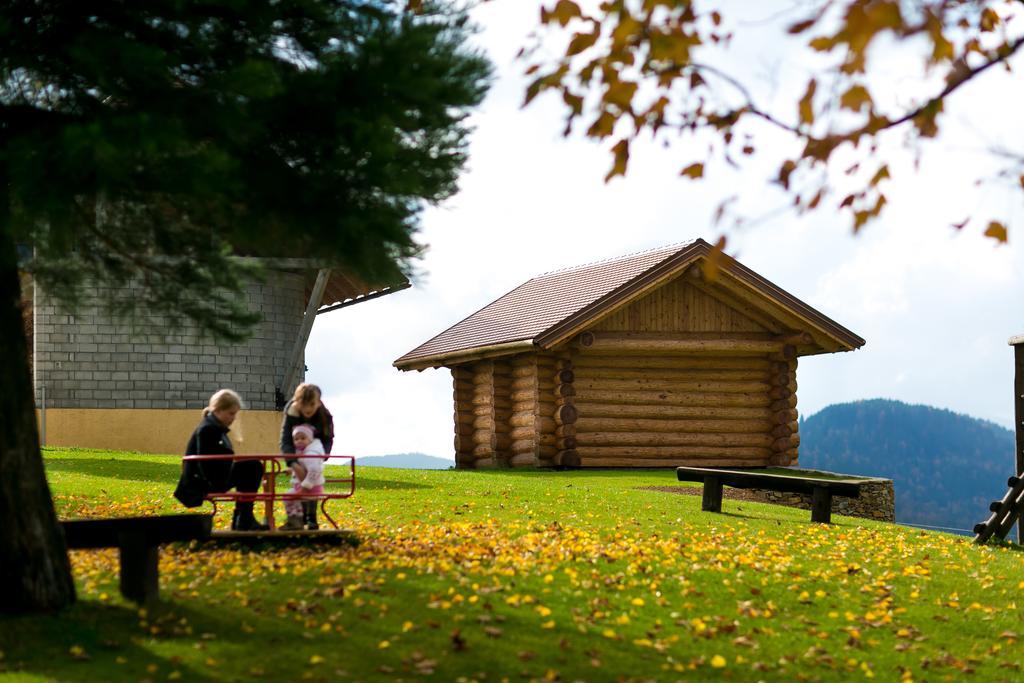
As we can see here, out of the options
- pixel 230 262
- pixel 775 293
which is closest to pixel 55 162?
pixel 230 262

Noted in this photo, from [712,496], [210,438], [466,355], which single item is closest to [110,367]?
[466,355]

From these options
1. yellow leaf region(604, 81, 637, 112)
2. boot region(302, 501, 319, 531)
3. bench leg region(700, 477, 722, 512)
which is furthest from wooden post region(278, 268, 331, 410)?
yellow leaf region(604, 81, 637, 112)

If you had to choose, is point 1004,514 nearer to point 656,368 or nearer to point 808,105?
point 808,105

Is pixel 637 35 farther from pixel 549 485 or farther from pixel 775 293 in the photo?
pixel 775 293

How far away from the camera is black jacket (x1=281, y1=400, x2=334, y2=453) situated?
38.2 feet

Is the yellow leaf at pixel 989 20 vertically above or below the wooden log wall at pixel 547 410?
above

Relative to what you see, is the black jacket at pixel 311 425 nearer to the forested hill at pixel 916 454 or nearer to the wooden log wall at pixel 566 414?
the wooden log wall at pixel 566 414

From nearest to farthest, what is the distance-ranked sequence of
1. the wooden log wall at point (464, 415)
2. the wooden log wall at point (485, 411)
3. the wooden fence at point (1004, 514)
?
1. the wooden fence at point (1004, 514)
2. the wooden log wall at point (485, 411)
3. the wooden log wall at point (464, 415)

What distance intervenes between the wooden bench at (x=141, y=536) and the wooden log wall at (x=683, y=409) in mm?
16367

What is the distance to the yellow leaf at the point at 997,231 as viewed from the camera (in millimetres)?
7724


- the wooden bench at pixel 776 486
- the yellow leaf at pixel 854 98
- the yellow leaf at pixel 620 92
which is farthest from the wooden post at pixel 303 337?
the yellow leaf at pixel 854 98

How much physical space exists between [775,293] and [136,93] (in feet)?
62.5

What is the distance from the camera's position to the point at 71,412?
2745 centimetres

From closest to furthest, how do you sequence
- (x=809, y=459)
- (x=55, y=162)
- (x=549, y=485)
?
(x=55, y=162) < (x=549, y=485) < (x=809, y=459)
